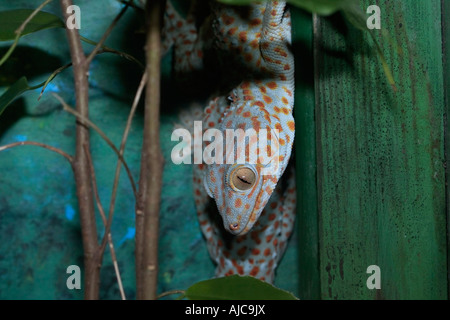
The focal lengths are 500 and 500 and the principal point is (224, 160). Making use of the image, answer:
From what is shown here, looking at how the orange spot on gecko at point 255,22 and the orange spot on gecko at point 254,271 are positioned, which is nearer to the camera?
the orange spot on gecko at point 255,22

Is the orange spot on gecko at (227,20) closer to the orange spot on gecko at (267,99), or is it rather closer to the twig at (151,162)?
the orange spot on gecko at (267,99)

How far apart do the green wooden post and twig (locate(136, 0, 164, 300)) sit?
596 mm

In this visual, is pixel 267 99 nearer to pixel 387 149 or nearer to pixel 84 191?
pixel 387 149

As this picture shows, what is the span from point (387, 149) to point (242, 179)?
1.15ft

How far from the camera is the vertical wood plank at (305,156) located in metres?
1.37

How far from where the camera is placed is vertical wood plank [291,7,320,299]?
4.48 ft

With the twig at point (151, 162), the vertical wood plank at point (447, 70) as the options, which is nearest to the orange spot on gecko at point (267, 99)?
the vertical wood plank at point (447, 70)

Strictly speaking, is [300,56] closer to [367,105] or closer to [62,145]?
[367,105]

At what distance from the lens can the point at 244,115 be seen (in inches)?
A: 52.8

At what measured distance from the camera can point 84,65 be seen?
73 centimetres

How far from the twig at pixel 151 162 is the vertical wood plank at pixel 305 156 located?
70 cm

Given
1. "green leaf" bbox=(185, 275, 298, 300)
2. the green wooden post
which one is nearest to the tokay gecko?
the green wooden post

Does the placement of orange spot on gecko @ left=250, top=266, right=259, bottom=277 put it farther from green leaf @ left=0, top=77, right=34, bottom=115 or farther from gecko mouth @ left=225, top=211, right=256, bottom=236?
green leaf @ left=0, top=77, right=34, bottom=115
